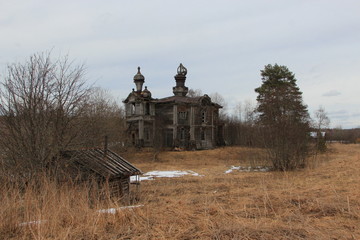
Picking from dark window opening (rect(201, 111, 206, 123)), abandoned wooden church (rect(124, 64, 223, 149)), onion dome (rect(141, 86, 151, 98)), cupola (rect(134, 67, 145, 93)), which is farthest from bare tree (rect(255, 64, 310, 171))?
cupola (rect(134, 67, 145, 93))

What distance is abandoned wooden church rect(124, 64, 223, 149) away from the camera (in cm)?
3066

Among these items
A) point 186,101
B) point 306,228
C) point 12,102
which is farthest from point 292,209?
point 186,101

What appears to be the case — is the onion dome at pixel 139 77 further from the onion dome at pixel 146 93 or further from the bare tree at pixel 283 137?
the bare tree at pixel 283 137

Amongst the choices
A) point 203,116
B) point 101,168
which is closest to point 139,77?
point 203,116

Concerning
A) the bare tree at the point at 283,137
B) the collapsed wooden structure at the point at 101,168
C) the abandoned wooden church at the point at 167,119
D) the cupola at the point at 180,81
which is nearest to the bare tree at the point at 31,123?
the collapsed wooden structure at the point at 101,168

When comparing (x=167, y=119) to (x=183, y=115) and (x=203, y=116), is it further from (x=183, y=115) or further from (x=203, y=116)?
(x=203, y=116)

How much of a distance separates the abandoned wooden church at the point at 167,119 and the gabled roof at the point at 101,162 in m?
19.2

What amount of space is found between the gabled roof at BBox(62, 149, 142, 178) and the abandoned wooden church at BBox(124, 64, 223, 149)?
1917cm

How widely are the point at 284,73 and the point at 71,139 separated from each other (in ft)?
108

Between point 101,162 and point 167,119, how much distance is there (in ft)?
71.5

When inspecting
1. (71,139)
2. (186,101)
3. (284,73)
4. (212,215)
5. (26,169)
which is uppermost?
(284,73)

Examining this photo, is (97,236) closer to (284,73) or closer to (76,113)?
(76,113)

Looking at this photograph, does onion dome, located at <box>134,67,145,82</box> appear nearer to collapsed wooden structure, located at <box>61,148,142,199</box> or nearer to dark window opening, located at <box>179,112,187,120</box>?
dark window opening, located at <box>179,112,187,120</box>

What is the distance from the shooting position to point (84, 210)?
5.34 m
